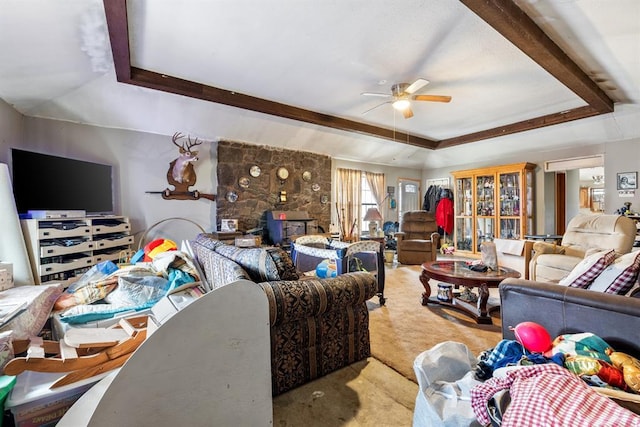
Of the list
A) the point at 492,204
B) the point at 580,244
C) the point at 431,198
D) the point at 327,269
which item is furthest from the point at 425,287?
the point at 431,198

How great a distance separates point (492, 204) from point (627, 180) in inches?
80.1

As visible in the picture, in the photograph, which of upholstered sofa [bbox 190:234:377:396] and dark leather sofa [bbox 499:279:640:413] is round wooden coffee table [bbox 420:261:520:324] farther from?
upholstered sofa [bbox 190:234:377:396]

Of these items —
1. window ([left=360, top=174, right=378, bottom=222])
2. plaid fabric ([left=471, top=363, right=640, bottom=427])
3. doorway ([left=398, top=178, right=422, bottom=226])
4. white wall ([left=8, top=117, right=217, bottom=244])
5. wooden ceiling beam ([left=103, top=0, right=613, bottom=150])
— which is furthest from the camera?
doorway ([left=398, top=178, right=422, bottom=226])

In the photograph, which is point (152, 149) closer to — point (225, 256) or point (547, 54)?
point (225, 256)

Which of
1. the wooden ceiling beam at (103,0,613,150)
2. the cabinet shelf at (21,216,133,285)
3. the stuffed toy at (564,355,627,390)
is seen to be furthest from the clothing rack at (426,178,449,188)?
the cabinet shelf at (21,216,133,285)

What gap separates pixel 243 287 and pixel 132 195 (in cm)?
388

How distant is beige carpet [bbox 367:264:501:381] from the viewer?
2.17m

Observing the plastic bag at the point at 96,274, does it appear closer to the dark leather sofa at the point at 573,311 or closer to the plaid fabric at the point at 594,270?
the dark leather sofa at the point at 573,311

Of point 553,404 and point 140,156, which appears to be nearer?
point 553,404

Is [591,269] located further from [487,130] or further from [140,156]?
[140,156]

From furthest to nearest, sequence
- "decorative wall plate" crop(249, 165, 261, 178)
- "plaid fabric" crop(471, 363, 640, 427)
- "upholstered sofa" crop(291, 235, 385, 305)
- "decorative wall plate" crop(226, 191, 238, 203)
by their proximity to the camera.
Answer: "decorative wall plate" crop(249, 165, 261, 178), "decorative wall plate" crop(226, 191, 238, 203), "upholstered sofa" crop(291, 235, 385, 305), "plaid fabric" crop(471, 363, 640, 427)

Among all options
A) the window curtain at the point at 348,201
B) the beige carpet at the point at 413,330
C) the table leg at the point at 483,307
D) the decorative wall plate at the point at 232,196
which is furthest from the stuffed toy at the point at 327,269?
the window curtain at the point at 348,201

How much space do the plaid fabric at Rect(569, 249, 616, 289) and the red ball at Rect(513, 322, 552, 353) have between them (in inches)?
18.4

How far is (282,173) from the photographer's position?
5414mm
